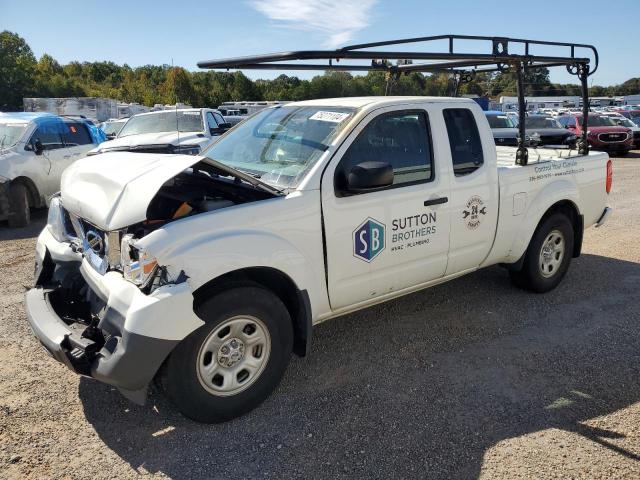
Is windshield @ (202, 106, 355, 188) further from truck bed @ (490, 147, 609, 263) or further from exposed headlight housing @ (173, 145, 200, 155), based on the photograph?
exposed headlight housing @ (173, 145, 200, 155)

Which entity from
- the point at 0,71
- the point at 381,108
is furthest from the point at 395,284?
the point at 0,71

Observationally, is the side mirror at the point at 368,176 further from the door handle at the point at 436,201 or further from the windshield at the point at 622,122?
the windshield at the point at 622,122

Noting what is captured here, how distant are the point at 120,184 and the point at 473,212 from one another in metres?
2.74

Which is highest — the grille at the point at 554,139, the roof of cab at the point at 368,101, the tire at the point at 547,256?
the roof of cab at the point at 368,101

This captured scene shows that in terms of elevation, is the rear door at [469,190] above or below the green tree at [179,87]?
below

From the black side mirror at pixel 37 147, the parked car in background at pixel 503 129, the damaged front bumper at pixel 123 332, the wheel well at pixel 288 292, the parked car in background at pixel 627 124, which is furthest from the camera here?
the parked car in background at pixel 627 124

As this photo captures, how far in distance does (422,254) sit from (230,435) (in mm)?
1948

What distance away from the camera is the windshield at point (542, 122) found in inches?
752

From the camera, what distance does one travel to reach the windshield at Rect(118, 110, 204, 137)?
11.2 metres

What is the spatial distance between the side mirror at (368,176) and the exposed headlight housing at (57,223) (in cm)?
208

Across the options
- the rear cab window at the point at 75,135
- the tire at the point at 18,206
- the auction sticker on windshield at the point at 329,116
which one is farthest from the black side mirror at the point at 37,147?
the auction sticker on windshield at the point at 329,116

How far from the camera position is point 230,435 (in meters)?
3.13

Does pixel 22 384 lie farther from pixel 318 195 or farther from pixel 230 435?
pixel 318 195

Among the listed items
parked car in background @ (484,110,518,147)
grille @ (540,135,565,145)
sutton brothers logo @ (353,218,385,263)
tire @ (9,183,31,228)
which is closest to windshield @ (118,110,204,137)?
tire @ (9,183,31,228)
